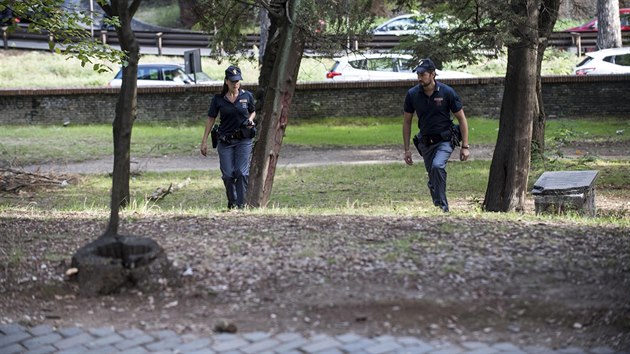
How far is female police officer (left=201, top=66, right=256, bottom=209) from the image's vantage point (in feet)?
40.4

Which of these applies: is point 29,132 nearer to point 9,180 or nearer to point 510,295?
point 9,180

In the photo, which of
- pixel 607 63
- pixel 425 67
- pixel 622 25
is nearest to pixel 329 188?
pixel 425 67

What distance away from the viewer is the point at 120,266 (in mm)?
6629

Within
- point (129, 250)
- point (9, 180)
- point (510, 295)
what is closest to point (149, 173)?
point (9, 180)

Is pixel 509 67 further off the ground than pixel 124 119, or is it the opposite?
pixel 509 67

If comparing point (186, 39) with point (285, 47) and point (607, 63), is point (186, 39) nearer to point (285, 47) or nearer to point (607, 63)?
point (607, 63)

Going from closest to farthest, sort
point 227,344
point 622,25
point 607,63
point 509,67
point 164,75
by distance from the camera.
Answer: point 227,344
point 509,67
point 164,75
point 607,63
point 622,25

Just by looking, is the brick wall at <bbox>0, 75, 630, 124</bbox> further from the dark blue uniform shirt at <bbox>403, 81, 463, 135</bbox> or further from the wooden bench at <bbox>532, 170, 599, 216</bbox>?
the dark blue uniform shirt at <bbox>403, 81, 463, 135</bbox>

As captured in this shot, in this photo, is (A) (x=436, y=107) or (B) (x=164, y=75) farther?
(B) (x=164, y=75)

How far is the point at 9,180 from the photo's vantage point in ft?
56.6

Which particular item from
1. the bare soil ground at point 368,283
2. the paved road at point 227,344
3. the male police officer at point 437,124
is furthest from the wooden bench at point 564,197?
the paved road at point 227,344

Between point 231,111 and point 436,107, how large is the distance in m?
2.64

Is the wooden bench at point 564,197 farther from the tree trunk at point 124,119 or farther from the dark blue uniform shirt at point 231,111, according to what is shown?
the tree trunk at point 124,119

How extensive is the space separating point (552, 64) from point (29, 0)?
26.0 meters
